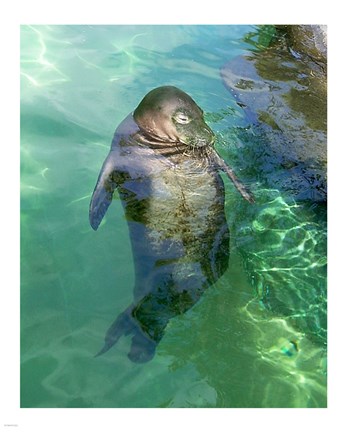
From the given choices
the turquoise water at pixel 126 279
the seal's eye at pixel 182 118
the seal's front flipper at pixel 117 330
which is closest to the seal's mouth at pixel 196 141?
the seal's eye at pixel 182 118

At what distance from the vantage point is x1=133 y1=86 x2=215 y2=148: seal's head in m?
4.98

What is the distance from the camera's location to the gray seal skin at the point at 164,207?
4.44 m

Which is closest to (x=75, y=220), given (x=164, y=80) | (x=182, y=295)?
(x=182, y=295)

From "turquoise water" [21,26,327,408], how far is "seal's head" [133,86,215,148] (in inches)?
26.8

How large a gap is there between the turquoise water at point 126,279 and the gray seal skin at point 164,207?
133 millimetres

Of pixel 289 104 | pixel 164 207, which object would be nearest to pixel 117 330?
pixel 164 207

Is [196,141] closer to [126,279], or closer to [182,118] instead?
[182,118]

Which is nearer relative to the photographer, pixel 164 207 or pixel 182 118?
pixel 164 207

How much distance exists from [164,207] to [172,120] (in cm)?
83

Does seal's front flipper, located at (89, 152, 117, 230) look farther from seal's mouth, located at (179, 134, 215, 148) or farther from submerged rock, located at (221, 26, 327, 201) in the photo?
submerged rock, located at (221, 26, 327, 201)

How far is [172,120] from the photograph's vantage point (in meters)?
5.07

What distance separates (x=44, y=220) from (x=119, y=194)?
729mm
